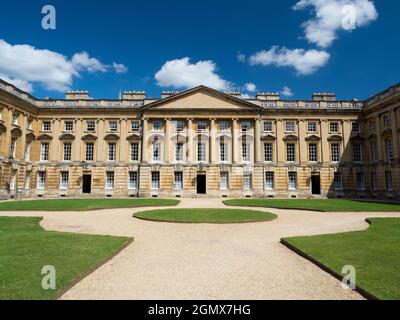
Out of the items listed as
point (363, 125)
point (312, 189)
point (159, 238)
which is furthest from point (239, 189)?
point (159, 238)

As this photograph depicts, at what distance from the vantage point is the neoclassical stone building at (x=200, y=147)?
3472 centimetres

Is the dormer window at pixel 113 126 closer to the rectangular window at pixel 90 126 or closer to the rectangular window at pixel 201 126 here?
the rectangular window at pixel 90 126

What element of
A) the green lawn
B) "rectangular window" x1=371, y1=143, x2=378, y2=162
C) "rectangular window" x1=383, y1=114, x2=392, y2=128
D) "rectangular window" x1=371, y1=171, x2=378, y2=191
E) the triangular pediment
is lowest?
the green lawn

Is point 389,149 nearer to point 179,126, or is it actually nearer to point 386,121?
point 386,121

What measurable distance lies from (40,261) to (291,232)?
905 centimetres

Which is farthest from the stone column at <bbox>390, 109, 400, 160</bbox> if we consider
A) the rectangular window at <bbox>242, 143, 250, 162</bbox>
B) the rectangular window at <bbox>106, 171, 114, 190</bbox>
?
the rectangular window at <bbox>106, 171, 114, 190</bbox>

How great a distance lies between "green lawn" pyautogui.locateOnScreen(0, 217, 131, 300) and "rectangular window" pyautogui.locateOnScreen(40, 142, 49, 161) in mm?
27630

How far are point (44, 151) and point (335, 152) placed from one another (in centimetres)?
3754

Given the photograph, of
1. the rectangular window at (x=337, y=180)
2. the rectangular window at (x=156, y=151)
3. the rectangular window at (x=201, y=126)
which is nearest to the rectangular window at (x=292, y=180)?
the rectangular window at (x=337, y=180)

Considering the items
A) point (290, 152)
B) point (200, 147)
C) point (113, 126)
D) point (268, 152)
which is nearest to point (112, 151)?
point (113, 126)

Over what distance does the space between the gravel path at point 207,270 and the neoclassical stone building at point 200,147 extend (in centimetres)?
2322

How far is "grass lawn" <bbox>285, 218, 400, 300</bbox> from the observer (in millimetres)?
5250

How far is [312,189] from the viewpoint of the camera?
36344mm

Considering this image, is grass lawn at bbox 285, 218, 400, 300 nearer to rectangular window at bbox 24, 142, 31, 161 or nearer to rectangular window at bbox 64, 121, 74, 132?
rectangular window at bbox 64, 121, 74, 132
